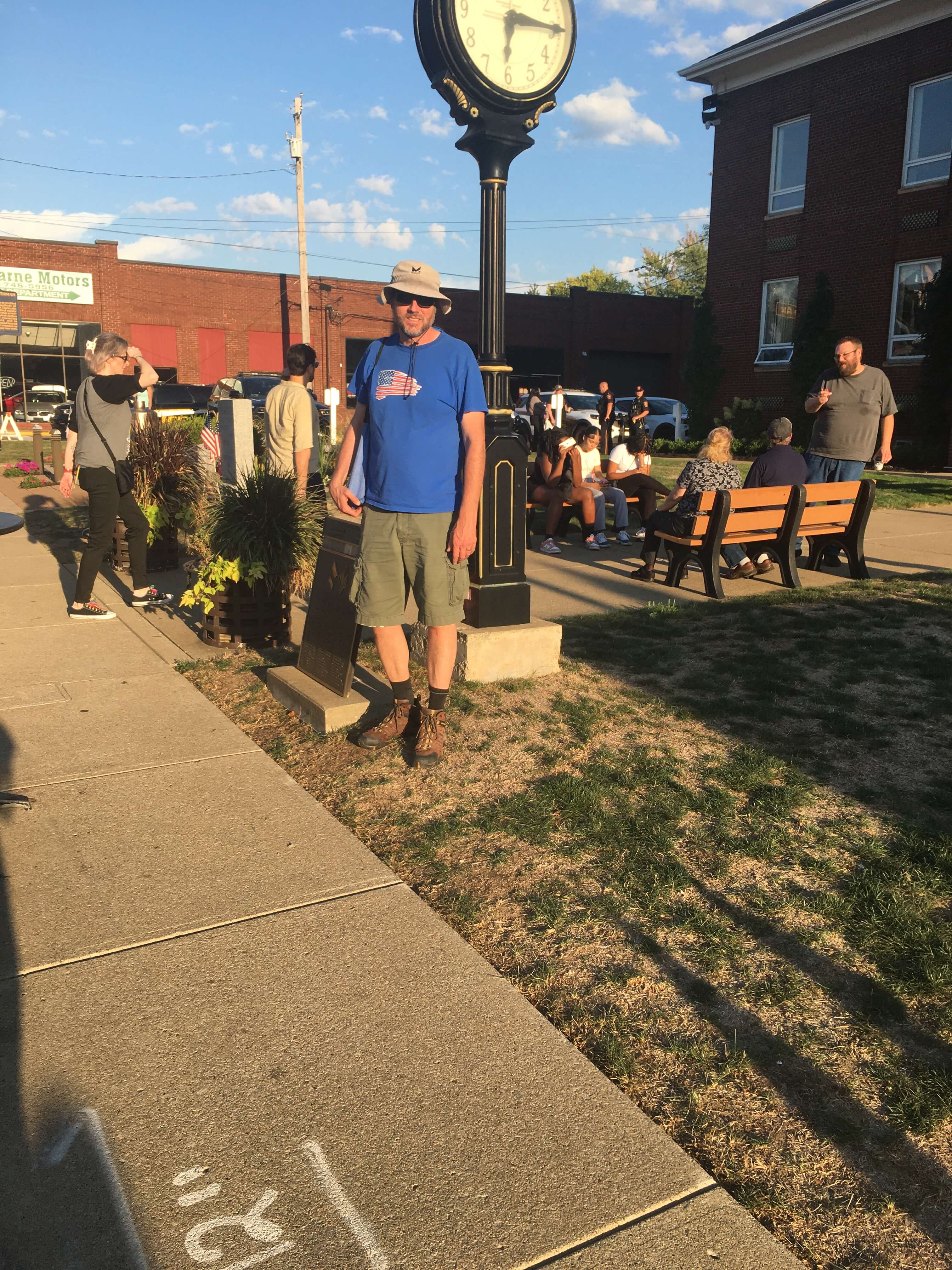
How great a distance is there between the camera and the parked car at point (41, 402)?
33938 millimetres

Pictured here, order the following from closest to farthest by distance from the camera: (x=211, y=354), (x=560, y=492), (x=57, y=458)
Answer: (x=560, y=492) → (x=57, y=458) → (x=211, y=354)

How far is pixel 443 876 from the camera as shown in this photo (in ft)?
11.3

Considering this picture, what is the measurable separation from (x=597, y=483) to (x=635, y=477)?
0.51 meters

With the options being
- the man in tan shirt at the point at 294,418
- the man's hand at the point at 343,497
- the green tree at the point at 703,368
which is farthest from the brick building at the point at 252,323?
the man's hand at the point at 343,497

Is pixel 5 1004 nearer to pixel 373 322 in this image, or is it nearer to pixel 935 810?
pixel 935 810

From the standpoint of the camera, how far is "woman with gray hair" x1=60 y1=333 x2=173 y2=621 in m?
6.68

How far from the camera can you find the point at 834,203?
80.7 feet

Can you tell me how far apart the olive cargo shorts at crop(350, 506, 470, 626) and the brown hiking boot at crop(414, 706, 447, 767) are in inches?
16.1

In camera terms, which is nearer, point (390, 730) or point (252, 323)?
point (390, 730)

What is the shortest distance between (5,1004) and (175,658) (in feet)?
11.8

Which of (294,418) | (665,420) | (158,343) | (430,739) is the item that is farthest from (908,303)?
(158,343)

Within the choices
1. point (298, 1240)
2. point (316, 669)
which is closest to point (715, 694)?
point (316, 669)

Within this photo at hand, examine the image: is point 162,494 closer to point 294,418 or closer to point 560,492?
point 294,418

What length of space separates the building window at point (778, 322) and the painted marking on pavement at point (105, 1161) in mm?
26622
